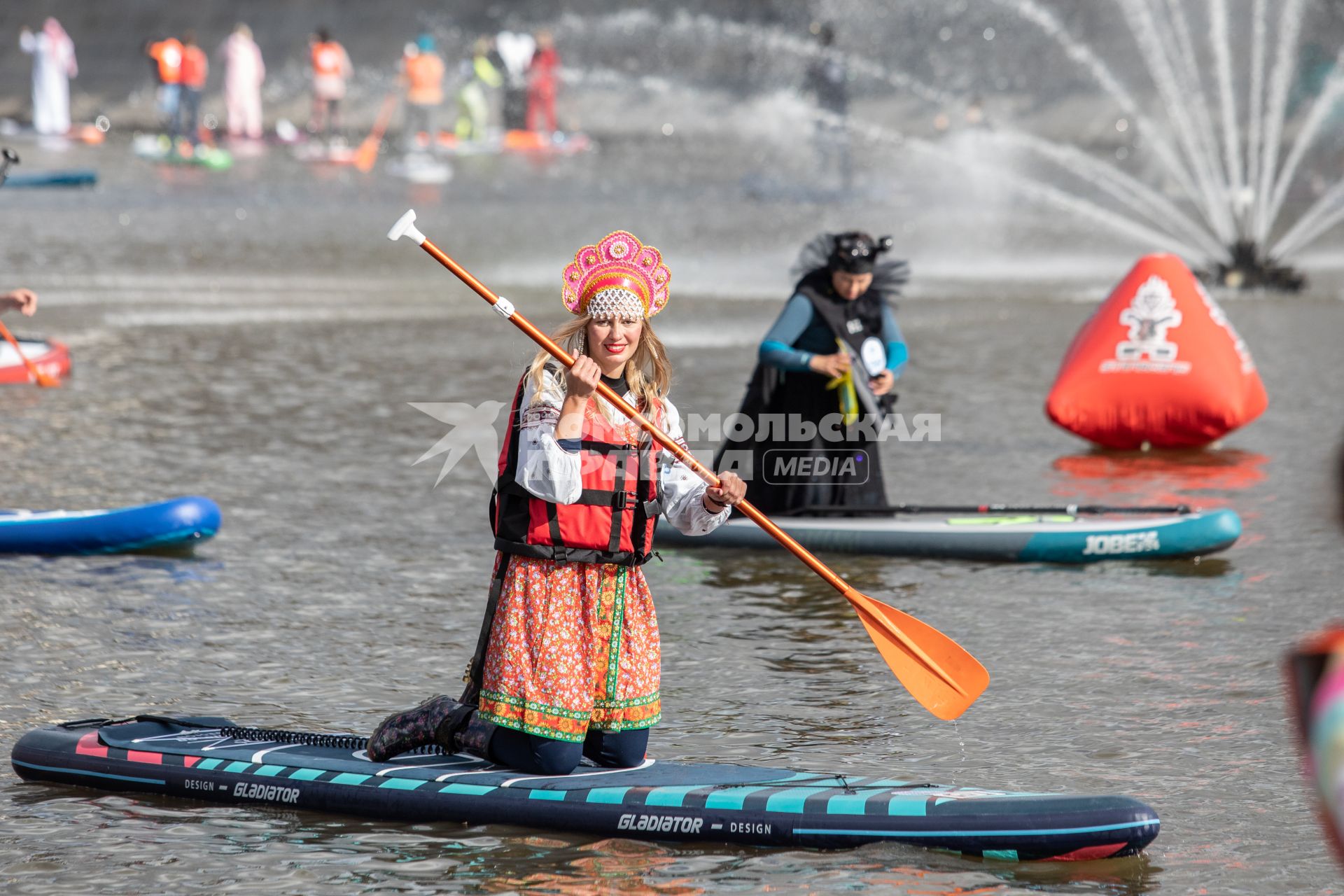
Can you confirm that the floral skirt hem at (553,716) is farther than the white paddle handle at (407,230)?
Yes

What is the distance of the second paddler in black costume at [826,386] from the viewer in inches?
328

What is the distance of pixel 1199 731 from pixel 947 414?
6199mm

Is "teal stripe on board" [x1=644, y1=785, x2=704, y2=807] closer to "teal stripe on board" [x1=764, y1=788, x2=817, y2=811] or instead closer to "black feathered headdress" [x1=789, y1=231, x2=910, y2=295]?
"teal stripe on board" [x1=764, y1=788, x2=817, y2=811]

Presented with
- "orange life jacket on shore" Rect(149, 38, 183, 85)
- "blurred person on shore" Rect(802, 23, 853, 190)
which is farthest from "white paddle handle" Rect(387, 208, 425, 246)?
"orange life jacket on shore" Rect(149, 38, 183, 85)

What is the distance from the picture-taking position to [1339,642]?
242cm

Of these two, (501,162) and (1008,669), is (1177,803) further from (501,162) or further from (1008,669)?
(501,162)

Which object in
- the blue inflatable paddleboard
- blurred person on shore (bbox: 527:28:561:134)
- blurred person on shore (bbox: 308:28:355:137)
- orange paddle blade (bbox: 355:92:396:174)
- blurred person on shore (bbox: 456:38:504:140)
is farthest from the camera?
blurred person on shore (bbox: 527:28:561:134)

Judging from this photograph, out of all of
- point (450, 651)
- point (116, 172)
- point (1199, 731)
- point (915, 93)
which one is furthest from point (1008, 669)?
point (915, 93)

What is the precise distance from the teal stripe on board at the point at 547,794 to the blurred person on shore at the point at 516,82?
110 ft

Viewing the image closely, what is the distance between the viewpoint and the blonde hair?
5047mm

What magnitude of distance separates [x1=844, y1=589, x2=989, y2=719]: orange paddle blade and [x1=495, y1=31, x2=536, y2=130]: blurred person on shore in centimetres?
3297

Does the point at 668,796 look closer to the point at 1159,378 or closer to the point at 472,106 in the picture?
the point at 1159,378

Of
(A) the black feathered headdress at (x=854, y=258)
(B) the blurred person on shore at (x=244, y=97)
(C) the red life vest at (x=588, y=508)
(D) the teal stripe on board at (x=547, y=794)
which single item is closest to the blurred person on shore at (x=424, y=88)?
(B) the blurred person on shore at (x=244, y=97)

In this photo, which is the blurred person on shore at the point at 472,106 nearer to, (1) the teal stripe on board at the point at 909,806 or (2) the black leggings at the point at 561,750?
(2) the black leggings at the point at 561,750
